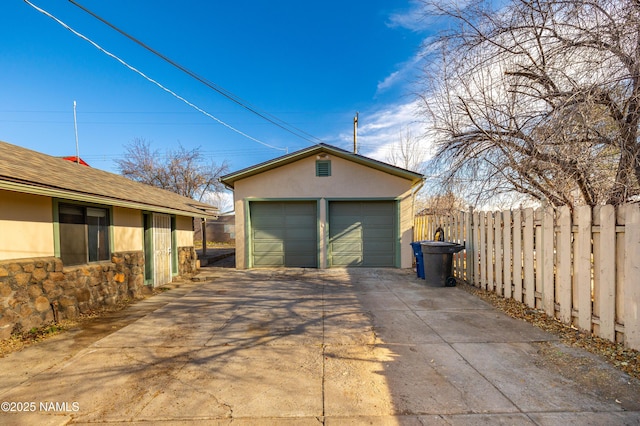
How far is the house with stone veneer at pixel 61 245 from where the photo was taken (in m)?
4.29

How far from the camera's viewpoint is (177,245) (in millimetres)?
9539

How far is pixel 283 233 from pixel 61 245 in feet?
20.8

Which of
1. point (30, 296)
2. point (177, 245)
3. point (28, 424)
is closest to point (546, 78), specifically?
point (28, 424)

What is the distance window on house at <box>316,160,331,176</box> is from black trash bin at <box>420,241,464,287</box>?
457cm

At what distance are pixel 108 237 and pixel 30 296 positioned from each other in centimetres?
207

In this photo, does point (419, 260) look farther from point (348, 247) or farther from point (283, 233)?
point (283, 233)

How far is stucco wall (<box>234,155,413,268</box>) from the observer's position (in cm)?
1022

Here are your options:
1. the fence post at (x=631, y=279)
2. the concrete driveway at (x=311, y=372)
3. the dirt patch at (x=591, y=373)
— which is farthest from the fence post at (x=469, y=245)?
the fence post at (x=631, y=279)

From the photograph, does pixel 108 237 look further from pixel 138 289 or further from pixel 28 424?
pixel 28 424

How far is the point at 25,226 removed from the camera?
4566 millimetres

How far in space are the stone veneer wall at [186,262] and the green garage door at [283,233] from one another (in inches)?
86.4

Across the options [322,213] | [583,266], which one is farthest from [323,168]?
[583,266]

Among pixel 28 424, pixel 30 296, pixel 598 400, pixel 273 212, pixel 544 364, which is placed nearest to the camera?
pixel 28 424

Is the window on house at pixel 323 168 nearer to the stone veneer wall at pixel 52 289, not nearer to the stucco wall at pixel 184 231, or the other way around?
the stucco wall at pixel 184 231
